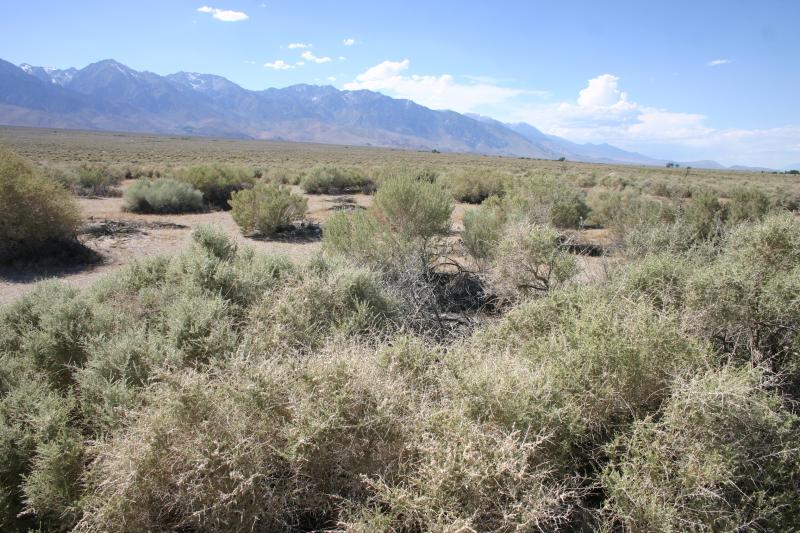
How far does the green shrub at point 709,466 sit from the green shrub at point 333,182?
23590 mm

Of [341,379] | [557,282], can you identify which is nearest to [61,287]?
[341,379]

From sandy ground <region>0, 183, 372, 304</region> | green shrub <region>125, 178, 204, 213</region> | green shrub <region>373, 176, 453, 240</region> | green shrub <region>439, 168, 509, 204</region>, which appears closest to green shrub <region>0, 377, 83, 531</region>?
sandy ground <region>0, 183, 372, 304</region>

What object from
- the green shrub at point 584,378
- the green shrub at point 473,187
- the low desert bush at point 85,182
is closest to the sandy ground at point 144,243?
the low desert bush at point 85,182

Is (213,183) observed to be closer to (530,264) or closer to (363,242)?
(363,242)

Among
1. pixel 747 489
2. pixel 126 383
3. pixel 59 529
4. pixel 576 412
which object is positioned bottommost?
pixel 59 529

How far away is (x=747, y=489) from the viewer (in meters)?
2.86

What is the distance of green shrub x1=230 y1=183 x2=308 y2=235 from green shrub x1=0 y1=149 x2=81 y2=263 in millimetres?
4439

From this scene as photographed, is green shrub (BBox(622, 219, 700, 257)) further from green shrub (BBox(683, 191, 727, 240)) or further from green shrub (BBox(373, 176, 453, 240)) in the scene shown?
green shrub (BBox(683, 191, 727, 240))

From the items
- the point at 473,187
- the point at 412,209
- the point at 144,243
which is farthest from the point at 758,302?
the point at 473,187

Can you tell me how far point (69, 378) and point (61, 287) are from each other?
6.22ft

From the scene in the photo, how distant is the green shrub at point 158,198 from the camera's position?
17.5 meters

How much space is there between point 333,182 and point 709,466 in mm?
24774

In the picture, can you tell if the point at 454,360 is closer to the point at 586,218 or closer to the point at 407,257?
the point at 407,257

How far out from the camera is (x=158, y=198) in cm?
1742
